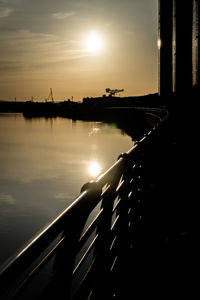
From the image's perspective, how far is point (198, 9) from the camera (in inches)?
484

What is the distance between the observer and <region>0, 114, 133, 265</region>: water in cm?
2380

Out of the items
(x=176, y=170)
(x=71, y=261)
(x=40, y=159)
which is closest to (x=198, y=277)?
(x=71, y=261)

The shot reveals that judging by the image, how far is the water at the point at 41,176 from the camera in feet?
78.1

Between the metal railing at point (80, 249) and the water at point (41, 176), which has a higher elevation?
the metal railing at point (80, 249)

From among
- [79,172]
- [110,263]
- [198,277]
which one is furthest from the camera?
[79,172]

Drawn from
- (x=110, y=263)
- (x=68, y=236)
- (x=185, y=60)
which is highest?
(x=185, y=60)

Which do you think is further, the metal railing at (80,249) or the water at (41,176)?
the water at (41,176)

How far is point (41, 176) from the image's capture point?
3997cm

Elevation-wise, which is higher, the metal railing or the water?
the metal railing

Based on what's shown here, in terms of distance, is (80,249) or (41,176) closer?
(80,249)

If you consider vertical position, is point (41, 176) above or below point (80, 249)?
below

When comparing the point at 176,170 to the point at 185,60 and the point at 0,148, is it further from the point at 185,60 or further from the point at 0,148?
the point at 0,148

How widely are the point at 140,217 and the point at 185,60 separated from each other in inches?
638

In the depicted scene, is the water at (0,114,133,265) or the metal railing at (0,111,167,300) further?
the water at (0,114,133,265)
